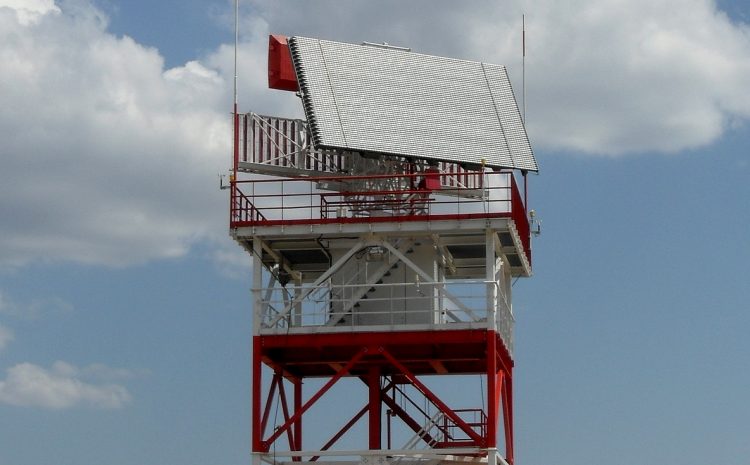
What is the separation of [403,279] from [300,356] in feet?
15.9

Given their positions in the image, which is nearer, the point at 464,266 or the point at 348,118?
the point at 348,118

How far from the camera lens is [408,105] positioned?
69.3 m

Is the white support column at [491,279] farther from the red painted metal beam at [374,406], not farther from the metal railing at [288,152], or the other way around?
the red painted metal beam at [374,406]

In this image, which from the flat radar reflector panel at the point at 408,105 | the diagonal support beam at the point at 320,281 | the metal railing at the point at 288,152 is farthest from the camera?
the metal railing at the point at 288,152

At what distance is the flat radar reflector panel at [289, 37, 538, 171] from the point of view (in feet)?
221

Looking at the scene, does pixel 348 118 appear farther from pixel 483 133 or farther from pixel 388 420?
pixel 388 420

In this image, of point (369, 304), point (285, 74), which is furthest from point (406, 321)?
point (285, 74)

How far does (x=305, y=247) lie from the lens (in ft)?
225

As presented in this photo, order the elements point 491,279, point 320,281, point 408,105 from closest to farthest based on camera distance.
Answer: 1. point 491,279
2. point 320,281
3. point 408,105

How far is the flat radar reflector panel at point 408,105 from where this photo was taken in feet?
221

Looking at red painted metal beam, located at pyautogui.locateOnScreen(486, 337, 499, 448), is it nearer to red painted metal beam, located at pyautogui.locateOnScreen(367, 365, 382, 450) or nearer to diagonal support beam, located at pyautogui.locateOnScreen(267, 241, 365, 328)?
red painted metal beam, located at pyautogui.locateOnScreen(367, 365, 382, 450)

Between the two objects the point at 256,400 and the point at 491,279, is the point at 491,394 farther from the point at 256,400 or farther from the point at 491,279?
the point at 256,400

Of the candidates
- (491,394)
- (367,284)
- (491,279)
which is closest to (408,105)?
(367,284)

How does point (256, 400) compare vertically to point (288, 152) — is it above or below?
below
